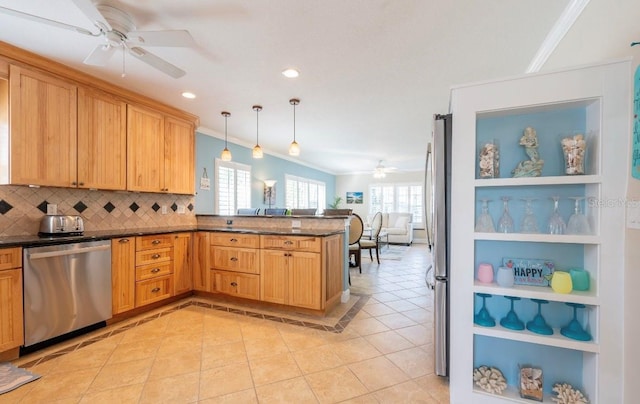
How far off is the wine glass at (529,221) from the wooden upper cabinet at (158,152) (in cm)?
386


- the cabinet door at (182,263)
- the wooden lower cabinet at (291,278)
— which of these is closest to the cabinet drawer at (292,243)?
the wooden lower cabinet at (291,278)

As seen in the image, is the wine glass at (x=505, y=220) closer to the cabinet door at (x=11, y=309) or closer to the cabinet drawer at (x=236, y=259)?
the cabinet drawer at (x=236, y=259)

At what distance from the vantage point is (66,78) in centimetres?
262

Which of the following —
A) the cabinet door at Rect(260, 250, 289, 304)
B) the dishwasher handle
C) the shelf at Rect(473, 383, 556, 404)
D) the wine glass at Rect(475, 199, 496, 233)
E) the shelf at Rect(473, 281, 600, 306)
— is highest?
the wine glass at Rect(475, 199, 496, 233)

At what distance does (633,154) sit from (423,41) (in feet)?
5.15

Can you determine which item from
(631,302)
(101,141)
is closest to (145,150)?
(101,141)

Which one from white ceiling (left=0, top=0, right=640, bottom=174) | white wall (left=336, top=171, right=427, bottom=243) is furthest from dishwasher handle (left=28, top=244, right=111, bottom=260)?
white wall (left=336, top=171, right=427, bottom=243)

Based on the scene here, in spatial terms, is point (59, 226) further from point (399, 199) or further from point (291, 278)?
point (399, 199)

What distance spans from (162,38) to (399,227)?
8.08 metres

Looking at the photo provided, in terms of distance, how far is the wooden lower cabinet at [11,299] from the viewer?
2.01 m

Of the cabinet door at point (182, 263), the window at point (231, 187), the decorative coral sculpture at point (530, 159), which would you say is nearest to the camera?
the decorative coral sculpture at point (530, 159)

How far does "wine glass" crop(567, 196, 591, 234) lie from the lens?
4.69 feet

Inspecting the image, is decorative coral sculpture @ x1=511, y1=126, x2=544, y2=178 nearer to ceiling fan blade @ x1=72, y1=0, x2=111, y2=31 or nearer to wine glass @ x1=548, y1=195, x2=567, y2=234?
wine glass @ x1=548, y1=195, x2=567, y2=234

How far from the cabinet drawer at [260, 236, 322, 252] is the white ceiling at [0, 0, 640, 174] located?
1.74m
